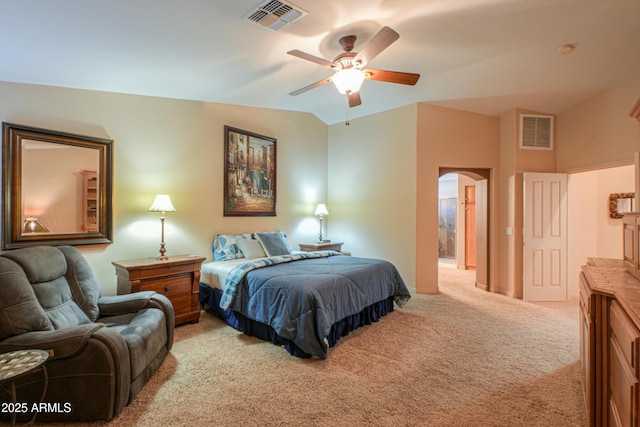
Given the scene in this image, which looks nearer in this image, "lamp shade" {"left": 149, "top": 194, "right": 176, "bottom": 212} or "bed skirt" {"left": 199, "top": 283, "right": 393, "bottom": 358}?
"bed skirt" {"left": 199, "top": 283, "right": 393, "bottom": 358}

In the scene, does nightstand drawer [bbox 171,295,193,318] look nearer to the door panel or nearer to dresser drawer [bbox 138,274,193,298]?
dresser drawer [bbox 138,274,193,298]

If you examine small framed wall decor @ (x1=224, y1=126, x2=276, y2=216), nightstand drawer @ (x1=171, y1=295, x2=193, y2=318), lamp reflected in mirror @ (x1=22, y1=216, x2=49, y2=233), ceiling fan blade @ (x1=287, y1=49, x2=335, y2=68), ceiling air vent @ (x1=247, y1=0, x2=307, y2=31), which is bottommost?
nightstand drawer @ (x1=171, y1=295, x2=193, y2=318)

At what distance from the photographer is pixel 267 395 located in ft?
7.20

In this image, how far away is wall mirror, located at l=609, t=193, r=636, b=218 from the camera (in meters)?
4.57

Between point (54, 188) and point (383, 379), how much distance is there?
3.63 m

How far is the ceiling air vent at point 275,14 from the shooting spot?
2.29 meters

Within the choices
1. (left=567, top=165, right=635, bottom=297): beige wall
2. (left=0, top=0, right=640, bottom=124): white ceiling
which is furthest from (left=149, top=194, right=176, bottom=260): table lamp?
(left=567, top=165, right=635, bottom=297): beige wall

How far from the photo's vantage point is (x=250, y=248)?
14.1 feet

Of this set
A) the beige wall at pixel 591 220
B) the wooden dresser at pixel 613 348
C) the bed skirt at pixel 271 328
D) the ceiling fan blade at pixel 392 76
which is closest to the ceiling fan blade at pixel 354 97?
the ceiling fan blade at pixel 392 76

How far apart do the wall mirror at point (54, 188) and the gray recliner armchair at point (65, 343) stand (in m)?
0.72

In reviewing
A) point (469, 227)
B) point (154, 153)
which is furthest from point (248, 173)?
point (469, 227)

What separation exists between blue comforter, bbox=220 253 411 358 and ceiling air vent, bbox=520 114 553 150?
3.12 m

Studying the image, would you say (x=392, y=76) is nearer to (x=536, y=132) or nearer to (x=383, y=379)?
(x=383, y=379)

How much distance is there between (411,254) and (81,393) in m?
4.34
